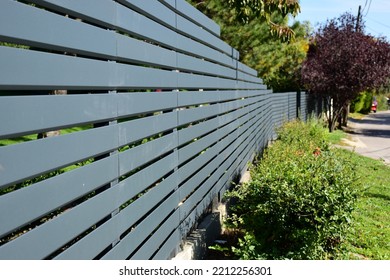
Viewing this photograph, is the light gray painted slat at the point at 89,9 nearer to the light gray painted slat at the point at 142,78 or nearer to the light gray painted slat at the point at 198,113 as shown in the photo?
the light gray painted slat at the point at 142,78

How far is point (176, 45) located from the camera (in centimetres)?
380

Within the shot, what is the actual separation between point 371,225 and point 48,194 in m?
5.70

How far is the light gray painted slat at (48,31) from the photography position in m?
1.57

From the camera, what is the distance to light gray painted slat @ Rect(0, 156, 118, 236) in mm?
1568

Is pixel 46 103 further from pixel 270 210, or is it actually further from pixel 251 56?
pixel 251 56

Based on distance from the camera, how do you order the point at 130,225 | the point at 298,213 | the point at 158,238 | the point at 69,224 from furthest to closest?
the point at 298,213
the point at 158,238
the point at 130,225
the point at 69,224

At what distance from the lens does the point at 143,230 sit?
2.89 m

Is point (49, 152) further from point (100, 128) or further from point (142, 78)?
point (142, 78)

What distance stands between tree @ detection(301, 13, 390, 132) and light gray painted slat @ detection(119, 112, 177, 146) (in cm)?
2040

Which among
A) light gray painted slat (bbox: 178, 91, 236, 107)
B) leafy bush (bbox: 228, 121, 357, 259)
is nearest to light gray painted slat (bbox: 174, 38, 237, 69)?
light gray painted slat (bbox: 178, 91, 236, 107)

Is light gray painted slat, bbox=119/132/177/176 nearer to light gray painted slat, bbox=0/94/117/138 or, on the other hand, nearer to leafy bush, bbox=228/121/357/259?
light gray painted slat, bbox=0/94/117/138

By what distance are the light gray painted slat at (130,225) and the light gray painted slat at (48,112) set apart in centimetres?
53

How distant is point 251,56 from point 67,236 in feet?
44.1

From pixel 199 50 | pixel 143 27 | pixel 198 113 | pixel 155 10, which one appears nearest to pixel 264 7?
pixel 199 50
